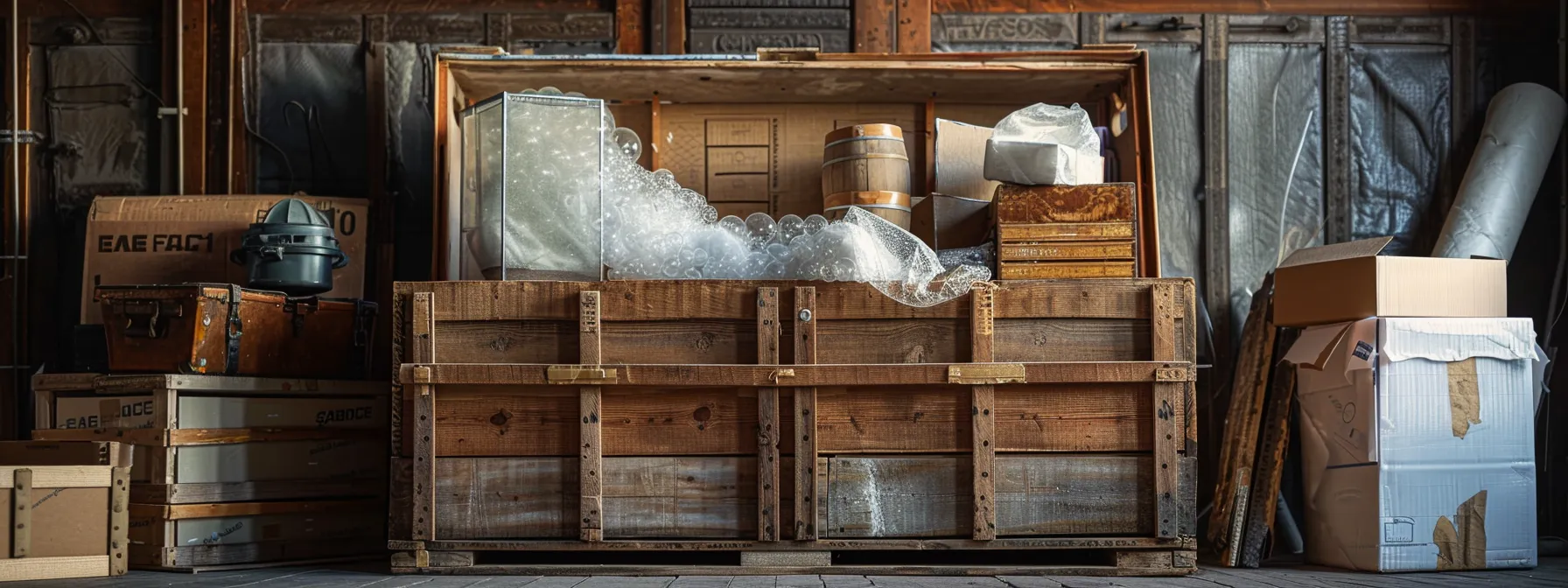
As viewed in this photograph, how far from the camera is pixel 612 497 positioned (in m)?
4.37

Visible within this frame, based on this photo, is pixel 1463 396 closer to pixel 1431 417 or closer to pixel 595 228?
pixel 1431 417

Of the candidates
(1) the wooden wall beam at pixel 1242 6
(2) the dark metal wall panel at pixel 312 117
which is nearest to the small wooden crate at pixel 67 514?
(2) the dark metal wall panel at pixel 312 117

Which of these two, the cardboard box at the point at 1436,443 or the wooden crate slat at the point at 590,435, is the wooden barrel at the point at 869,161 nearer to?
the wooden crate slat at the point at 590,435

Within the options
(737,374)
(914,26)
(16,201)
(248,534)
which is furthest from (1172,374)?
(16,201)

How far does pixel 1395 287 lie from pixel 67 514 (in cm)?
517

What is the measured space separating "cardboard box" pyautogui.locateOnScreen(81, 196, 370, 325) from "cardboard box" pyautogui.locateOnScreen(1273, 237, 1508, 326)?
4.41 metres

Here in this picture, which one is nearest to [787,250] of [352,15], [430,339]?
[430,339]

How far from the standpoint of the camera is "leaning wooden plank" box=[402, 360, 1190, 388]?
14.3 feet

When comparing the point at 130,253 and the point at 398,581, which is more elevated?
the point at 130,253

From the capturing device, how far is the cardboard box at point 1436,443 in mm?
4539

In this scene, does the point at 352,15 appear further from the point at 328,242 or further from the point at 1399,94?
the point at 1399,94

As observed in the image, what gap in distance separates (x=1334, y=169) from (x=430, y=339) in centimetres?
444

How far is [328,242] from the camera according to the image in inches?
203

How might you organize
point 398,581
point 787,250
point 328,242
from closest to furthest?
point 398,581, point 787,250, point 328,242
